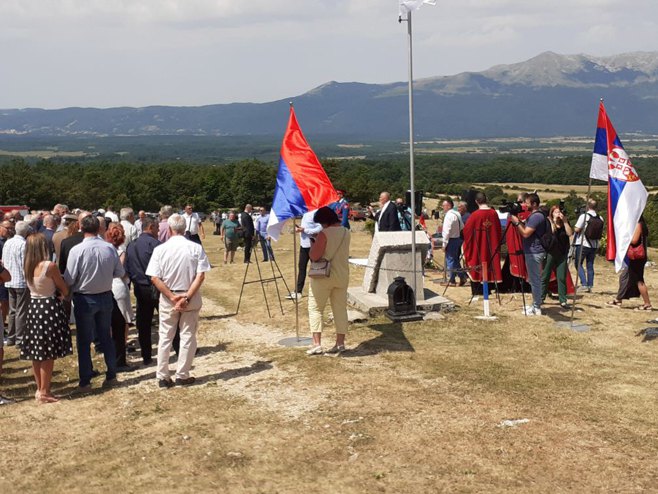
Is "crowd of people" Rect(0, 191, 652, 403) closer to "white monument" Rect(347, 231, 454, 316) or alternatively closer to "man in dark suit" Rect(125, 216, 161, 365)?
"man in dark suit" Rect(125, 216, 161, 365)

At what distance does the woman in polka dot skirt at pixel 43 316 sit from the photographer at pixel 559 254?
763 cm

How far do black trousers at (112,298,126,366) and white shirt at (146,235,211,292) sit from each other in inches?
58.1

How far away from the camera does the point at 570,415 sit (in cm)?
692

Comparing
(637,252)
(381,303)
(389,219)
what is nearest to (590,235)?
(637,252)

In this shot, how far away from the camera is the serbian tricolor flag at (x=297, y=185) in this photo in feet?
32.3

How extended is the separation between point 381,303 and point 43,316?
5.60 meters

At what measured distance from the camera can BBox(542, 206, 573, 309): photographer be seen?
39.5 feet

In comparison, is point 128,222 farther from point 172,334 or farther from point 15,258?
point 172,334

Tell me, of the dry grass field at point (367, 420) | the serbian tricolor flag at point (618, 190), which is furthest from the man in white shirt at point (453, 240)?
the serbian tricolor flag at point (618, 190)

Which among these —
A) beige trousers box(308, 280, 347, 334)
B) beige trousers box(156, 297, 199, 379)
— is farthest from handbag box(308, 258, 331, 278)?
beige trousers box(156, 297, 199, 379)

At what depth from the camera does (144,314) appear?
30.2ft

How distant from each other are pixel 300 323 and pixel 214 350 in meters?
1.90

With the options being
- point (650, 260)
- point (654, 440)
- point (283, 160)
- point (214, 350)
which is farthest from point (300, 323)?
point (650, 260)

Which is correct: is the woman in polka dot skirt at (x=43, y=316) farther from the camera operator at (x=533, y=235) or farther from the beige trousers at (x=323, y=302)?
the camera operator at (x=533, y=235)
